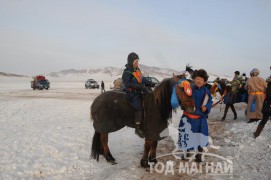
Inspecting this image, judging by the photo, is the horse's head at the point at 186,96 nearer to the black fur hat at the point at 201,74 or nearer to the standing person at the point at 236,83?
the black fur hat at the point at 201,74

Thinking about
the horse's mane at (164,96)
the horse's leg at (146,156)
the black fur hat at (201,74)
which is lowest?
the horse's leg at (146,156)

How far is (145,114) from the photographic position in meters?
5.35

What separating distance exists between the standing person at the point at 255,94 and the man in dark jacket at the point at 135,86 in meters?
5.69

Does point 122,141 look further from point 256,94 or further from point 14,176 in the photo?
point 256,94

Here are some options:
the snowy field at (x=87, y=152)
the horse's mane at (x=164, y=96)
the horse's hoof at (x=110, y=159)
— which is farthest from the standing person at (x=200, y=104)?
the horse's hoof at (x=110, y=159)

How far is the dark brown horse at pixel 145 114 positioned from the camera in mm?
5219

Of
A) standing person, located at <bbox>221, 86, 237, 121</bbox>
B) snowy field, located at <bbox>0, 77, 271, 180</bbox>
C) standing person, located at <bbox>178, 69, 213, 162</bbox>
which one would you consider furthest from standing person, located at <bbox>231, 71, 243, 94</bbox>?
standing person, located at <bbox>178, 69, 213, 162</bbox>

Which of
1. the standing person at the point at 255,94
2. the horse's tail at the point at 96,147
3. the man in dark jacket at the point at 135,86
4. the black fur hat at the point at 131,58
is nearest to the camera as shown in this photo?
the man in dark jacket at the point at 135,86

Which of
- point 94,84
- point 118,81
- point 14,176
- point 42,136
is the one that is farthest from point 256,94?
point 94,84

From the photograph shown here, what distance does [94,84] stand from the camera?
4459 centimetres

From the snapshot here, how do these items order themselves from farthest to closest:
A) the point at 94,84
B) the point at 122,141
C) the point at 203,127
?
the point at 94,84, the point at 122,141, the point at 203,127

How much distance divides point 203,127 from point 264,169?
1.43 metres

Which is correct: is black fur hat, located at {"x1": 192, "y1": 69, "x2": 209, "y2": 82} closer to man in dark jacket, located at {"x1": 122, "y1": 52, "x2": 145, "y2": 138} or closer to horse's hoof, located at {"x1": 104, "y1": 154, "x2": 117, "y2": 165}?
man in dark jacket, located at {"x1": 122, "y1": 52, "x2": 145, "y2": 138}

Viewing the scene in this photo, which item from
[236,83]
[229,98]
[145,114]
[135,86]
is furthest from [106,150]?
[236,83]
